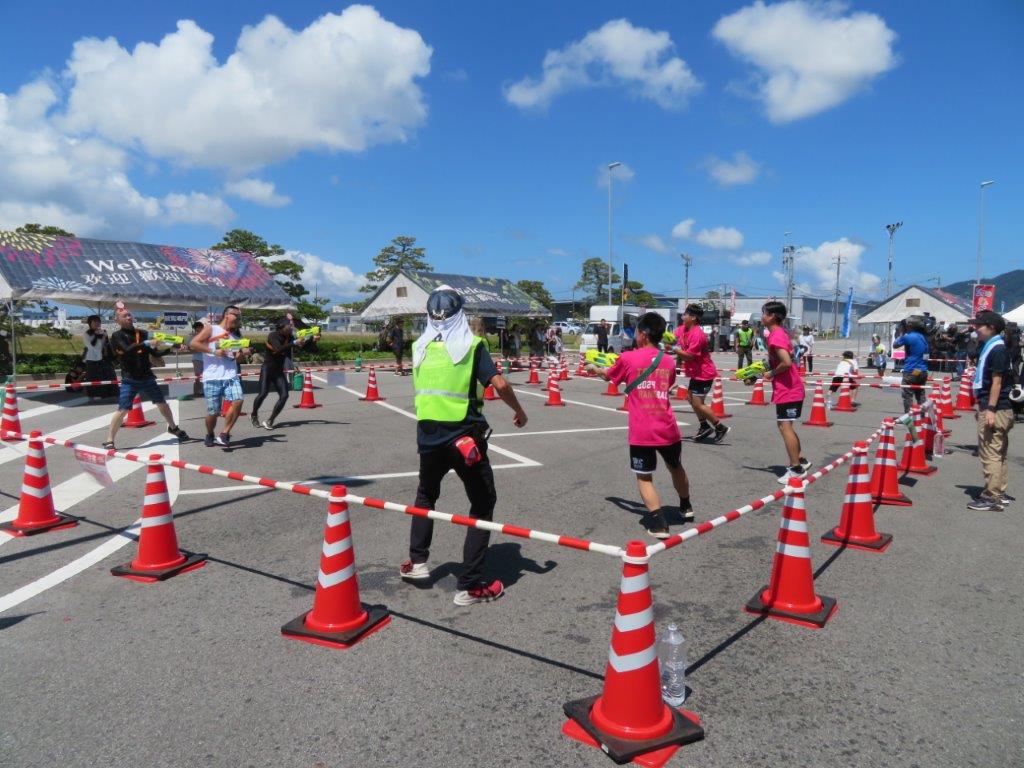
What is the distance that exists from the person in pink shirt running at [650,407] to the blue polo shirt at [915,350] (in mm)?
5369

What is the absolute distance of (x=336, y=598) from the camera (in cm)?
384

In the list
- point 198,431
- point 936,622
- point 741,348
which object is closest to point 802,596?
point 936,622

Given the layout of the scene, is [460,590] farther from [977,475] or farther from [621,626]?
[977,475]

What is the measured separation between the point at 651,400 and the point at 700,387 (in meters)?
4.69

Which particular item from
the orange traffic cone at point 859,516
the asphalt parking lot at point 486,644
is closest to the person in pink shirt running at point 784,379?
the asphalt parking lot at point 486,644

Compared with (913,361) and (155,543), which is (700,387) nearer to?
(913,361)

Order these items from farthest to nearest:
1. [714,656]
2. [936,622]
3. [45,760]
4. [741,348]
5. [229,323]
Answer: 1. [741,348]
2. [229,323]
3. [936,622]
4. [714,656]
5. [45,760]

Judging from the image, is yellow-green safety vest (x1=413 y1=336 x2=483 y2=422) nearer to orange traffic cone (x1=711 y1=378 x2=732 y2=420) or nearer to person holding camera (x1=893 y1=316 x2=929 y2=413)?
person holding camera (x1=893 y1=316 x2=929 y2=413)

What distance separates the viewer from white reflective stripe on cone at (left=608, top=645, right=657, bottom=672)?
9.52 feet

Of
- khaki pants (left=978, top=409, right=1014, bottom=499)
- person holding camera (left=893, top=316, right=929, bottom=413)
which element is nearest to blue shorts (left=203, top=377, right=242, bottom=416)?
khaki pants (left=978, top=409, right=1014, bottom=499)

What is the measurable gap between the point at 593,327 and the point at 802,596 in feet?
120

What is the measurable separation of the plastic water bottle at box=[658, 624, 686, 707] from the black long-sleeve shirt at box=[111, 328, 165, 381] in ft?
27.5

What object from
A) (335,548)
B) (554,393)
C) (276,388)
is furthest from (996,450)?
(276,388)

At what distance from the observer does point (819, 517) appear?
20.4 feet
